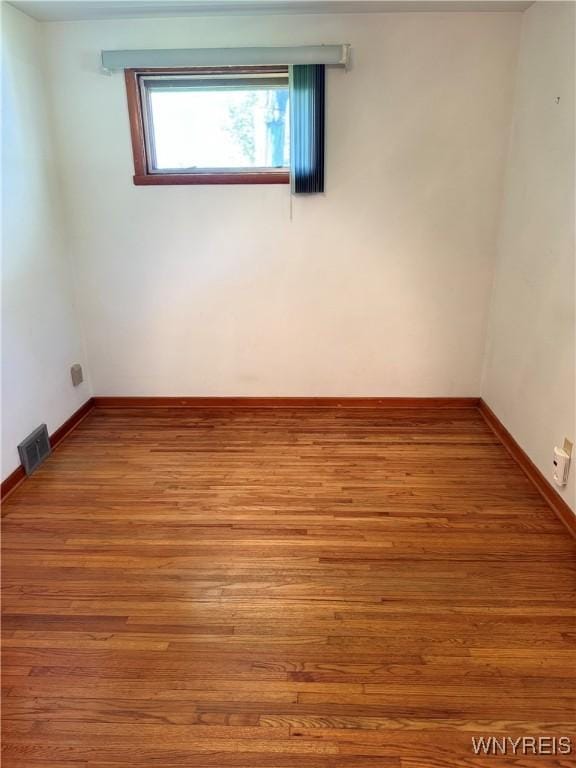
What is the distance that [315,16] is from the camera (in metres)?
2.70

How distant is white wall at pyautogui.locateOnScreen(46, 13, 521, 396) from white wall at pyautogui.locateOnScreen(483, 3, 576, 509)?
0.16 metres

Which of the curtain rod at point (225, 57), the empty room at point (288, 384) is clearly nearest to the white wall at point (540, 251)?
the empty room at point (288, 384)

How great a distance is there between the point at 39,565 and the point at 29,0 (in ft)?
8.68

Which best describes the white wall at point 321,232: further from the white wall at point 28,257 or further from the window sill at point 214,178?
the white wall at point 28,257

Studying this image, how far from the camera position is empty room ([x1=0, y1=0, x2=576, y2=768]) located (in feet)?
5.18

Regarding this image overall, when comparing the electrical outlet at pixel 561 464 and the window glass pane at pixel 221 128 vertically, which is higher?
the window glass pane at pixel 221 128

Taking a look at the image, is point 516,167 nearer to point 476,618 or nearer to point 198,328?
point 198,328

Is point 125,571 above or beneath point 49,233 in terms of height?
beneath

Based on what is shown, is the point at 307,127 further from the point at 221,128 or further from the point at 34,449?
the point at 34,449

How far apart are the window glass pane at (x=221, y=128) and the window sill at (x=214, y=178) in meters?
0.07

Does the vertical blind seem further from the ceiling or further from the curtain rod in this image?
the ceiling

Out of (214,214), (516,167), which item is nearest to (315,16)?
(214,214)

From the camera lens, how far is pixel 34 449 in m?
2.80

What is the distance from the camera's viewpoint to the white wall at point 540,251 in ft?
7.61
